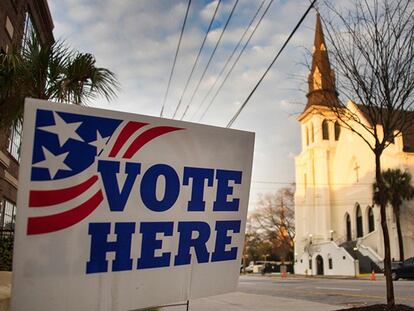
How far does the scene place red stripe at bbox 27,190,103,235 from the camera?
2.90 metres

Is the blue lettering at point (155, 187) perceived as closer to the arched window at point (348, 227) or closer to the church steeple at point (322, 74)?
the church steeple at point (322, 74)

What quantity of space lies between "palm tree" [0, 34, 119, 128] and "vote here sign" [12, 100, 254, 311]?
561cm

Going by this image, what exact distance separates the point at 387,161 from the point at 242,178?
1972 inches

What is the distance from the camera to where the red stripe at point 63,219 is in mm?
2898

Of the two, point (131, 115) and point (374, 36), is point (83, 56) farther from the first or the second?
point (131, 115)

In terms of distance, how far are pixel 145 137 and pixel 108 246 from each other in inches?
31.4

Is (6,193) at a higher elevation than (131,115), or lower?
higher

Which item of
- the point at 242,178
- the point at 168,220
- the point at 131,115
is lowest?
the point at 168,220

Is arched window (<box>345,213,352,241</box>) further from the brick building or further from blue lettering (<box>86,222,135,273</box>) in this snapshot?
blue lettering (<box>86,222,135,273</box>)

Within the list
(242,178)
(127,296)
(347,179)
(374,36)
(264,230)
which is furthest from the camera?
(264,230)

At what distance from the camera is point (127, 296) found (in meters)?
3.27

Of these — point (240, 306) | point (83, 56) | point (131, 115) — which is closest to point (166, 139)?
point (131, 115)

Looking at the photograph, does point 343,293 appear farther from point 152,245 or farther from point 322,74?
point 152,245

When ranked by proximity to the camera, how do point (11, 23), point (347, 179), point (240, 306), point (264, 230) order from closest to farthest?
point (240, 306)
point (11, 23)
point (347, 179)
point (264, 230)
